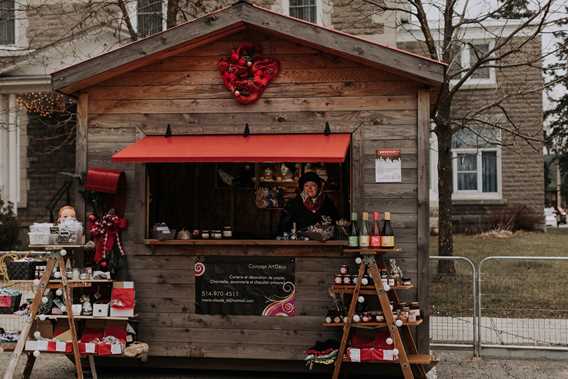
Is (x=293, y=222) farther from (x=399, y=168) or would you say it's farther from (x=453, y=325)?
(x=453, y=325)

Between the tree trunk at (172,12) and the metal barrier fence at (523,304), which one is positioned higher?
the tree trunk at (172,12)

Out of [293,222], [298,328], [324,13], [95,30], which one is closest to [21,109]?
[95,30]

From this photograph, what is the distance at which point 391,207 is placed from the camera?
7.07m

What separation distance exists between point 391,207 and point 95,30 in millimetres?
10219

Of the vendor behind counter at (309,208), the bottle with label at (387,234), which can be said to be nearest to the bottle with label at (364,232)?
the bottle with label at (387,234)

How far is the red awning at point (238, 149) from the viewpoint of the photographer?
667 cm

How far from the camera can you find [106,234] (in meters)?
7.32

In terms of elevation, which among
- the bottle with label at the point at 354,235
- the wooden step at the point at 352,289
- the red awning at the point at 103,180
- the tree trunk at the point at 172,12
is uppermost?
the tree trunk at the point at 172,12

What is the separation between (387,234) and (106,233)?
288cm

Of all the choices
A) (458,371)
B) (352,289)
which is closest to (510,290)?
(458,371)

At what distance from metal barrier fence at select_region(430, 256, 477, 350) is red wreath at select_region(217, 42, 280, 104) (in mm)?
2750

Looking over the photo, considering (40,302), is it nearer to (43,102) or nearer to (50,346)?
(50,346)

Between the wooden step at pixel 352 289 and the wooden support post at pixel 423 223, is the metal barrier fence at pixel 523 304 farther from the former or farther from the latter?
the wooden step at pixel 352 289

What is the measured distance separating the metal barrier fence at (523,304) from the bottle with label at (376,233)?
212 centimetres
